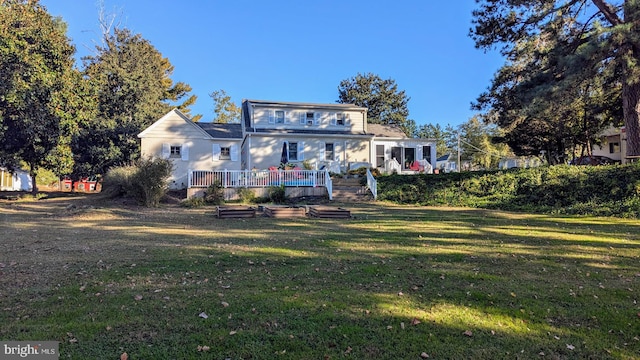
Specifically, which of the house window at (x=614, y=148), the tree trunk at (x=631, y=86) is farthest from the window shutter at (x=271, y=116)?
the house window at (x=614, y=148)

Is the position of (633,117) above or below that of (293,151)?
above

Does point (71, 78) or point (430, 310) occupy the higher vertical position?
point (71, 78)

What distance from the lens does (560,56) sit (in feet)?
46.5

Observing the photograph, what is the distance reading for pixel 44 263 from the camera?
17.6ft

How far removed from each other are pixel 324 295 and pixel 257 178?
46.0 ft

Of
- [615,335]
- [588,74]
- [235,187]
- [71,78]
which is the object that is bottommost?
[615,335]

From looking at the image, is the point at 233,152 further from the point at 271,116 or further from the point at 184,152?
the point at 271,116

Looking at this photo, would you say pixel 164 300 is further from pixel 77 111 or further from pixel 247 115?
pixel 247 115

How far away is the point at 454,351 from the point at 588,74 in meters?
14.3

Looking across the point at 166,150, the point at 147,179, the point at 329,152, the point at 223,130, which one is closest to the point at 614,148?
the point at 329,152

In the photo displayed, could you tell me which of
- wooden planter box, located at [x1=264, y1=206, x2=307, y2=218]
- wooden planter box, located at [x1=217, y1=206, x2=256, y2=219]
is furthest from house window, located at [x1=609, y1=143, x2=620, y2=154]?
wooden planter box, located at [x1=217, y1=206, x2=256, y2=219]

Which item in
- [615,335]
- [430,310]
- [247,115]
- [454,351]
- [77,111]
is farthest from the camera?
[247,115]

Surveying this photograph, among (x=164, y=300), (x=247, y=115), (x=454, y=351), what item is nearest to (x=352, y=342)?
(x=454, y=351)

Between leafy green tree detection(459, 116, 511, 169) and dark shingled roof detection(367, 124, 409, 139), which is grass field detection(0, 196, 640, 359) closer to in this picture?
dark shingled roof detection(367, 124, 409, 139)
